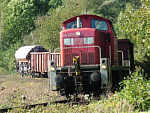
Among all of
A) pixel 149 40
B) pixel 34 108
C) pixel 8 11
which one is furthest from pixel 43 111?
pixel 8 11

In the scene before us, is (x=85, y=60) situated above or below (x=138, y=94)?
above

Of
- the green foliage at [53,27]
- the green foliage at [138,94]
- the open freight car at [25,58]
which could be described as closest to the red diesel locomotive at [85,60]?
the green foliage at [138,94]

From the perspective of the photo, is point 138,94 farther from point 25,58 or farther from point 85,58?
point 25,58

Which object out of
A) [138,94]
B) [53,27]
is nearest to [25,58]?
[53,27]

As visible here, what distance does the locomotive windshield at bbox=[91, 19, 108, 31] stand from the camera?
1283 cm

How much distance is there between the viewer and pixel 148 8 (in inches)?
470

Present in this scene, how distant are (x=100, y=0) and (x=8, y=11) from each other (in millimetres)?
19402

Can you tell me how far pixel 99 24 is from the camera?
42.5 ft

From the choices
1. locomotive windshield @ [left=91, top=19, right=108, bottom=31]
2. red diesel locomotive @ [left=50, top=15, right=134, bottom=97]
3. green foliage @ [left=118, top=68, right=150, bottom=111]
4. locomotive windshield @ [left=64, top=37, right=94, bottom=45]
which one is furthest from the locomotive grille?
green foliage @ [left=118, top=68, right=150, bottom=111]

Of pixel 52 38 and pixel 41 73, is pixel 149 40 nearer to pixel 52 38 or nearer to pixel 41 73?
pixel 41 73

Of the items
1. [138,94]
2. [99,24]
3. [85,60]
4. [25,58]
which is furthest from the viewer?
[25,58]

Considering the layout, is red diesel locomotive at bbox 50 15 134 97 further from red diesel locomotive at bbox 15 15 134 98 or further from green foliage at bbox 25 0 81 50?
green foliage at bbox 25 0 81 50

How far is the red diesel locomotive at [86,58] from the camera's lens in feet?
38.0

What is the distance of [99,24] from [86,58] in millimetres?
1619
